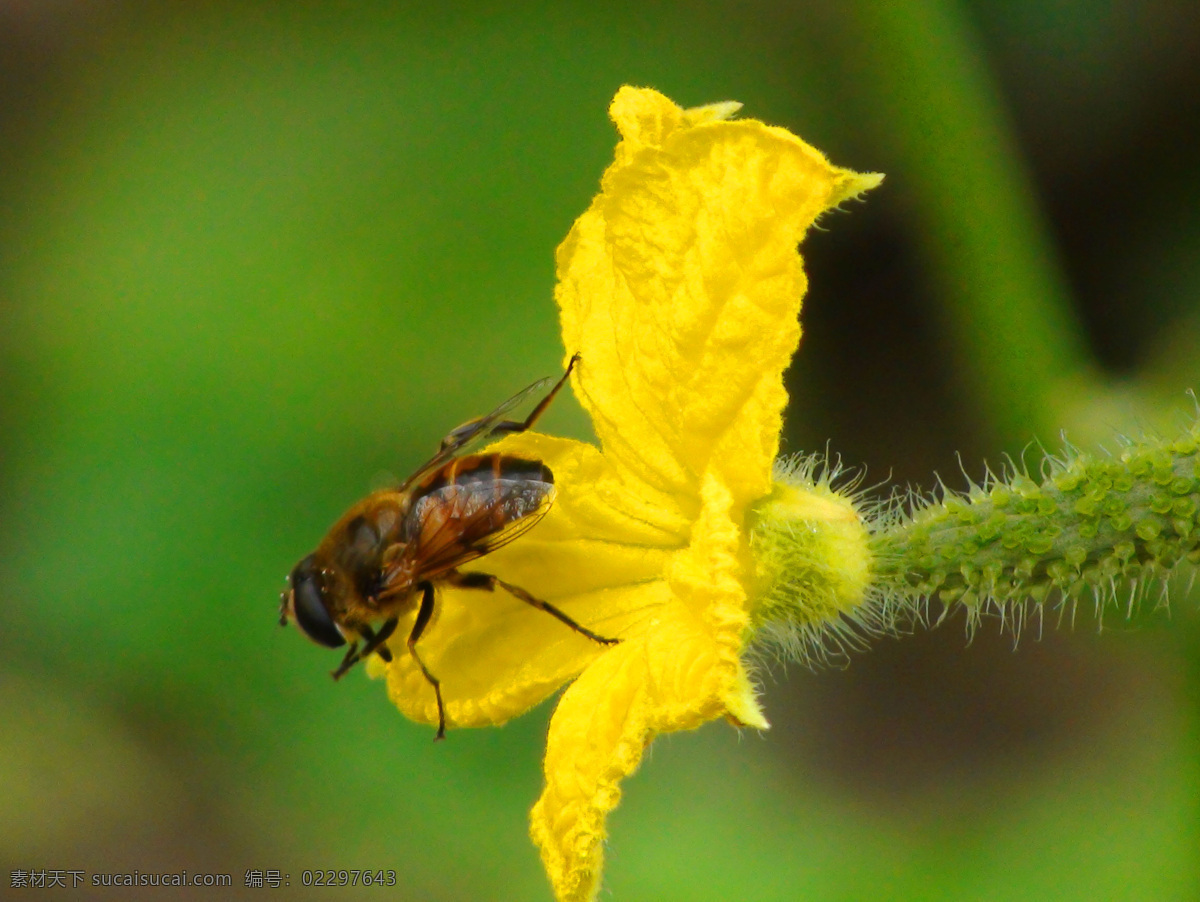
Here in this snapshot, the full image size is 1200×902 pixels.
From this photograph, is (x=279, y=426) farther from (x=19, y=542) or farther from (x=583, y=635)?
(x=583, y=635)

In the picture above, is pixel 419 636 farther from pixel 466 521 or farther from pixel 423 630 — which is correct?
pixel 466 521

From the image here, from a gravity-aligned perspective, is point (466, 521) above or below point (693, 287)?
below

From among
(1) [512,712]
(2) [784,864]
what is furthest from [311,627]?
(2) [784,864]

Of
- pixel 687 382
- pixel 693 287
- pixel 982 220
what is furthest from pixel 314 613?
pixel 982 220

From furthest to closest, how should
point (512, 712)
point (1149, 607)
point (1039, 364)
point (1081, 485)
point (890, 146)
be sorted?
point (890, 146) → point (1039, 364) → point (1149, 607) → point (512, 712) → point (1081, 485)

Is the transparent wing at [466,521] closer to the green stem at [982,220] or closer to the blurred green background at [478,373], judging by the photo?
the blurred green background at [478,373]
